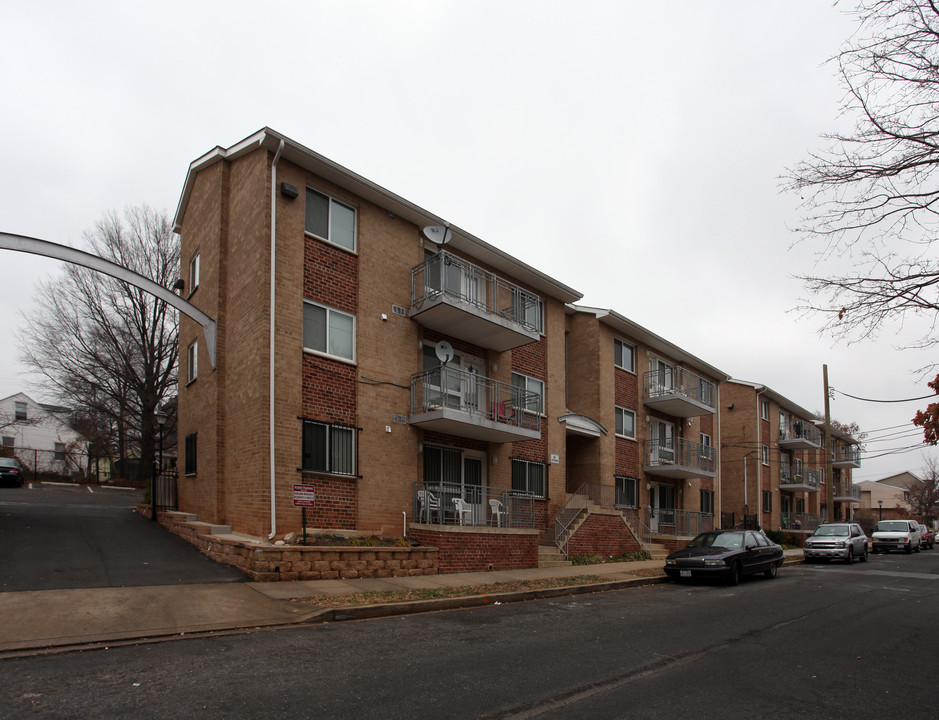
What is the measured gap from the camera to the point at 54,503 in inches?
788

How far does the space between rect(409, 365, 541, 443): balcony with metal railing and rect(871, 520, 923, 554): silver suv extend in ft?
74.6

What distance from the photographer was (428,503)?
16.1 m

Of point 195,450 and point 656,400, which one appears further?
point 656,400

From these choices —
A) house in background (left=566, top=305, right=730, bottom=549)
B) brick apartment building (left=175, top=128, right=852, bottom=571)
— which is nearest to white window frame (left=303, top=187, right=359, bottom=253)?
brick apartment building (left=175, top=128, right=852, bottom=571)

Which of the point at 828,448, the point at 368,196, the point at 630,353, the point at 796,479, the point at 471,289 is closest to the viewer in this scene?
the point at 368,196

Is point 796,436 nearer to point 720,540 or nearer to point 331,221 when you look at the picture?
point 720,540

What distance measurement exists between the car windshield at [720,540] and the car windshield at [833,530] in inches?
415

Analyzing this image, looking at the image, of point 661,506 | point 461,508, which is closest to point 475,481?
point 461,508

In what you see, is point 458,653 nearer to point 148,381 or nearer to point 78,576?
point 78,576

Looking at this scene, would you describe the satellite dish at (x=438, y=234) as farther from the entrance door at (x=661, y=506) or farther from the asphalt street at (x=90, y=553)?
the entrance door at (x=661, y=506)

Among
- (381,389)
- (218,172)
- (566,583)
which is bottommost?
(566,583)

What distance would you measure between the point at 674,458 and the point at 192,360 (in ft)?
62.7

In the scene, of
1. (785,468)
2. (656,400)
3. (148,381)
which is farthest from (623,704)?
(785,468)

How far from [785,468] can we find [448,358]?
3203 centimetres
